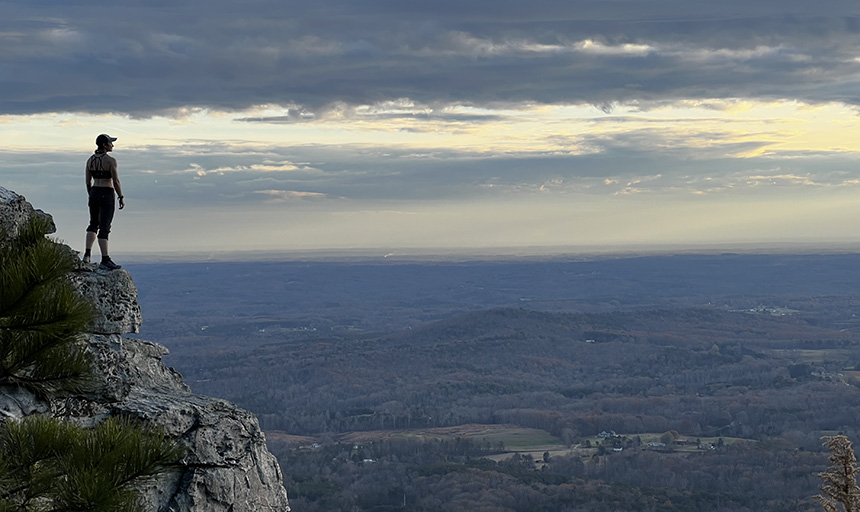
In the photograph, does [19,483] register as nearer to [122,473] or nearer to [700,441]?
[122,473]

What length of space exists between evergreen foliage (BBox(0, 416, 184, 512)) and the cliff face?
2.27m

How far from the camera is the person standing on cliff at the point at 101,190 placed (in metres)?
20.9

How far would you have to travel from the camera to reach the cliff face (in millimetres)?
17828

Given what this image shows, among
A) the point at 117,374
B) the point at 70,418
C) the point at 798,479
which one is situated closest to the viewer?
the point at 70,418

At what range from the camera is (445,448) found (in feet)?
632

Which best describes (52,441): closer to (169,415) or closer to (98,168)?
(169,415)

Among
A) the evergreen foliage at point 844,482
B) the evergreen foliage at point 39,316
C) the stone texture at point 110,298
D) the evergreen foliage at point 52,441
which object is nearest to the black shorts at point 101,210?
the stone texture at point 110,298

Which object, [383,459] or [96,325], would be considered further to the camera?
[383,459]

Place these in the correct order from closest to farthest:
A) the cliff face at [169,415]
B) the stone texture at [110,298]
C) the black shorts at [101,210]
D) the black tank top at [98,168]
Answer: the cliff face at [169,415] → the stone texture at [110,298] → the black tank top at [98,168] → the black shorts at [101,210]

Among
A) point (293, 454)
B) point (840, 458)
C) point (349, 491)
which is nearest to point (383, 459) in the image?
point (293, 454)

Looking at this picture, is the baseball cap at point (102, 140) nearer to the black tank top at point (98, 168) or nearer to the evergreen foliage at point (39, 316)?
the black tank top at point (98, 168)

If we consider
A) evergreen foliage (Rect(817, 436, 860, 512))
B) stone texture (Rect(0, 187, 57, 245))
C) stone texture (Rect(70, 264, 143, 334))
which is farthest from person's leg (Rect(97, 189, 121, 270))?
evergreen foliage (Rect(817, 436, 860, 512))

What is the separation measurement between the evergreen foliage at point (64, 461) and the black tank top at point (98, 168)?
316 inches

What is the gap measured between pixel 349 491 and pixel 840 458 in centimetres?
12939
